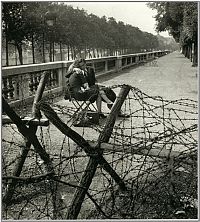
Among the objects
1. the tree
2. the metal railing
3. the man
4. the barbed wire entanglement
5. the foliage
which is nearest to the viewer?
the barbed wire entanglement

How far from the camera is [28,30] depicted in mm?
20562

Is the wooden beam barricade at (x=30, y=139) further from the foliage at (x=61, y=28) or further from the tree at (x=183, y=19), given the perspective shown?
the tree at (x=183, y=19)

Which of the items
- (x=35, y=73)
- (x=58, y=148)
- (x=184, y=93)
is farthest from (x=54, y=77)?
(x=58, y=148)

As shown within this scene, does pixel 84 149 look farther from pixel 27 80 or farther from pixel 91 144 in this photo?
pixel 27 80

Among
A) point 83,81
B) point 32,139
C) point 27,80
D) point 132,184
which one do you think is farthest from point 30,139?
point 27,80

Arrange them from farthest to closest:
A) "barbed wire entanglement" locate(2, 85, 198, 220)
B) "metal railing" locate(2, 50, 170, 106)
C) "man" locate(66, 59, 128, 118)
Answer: "metal railing" locate(2, 50, 170, 106)
"man" locate(66, 59, 128, 118)
"barbed wire entanglement" locate(2, 85, 198, 220)

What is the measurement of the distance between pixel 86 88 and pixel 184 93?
5.76 m

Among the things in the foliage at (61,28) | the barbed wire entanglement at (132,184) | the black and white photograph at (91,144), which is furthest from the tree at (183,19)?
the barbed wire entanglement at (132,184)

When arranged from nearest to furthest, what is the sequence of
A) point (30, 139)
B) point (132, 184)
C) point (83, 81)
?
point (132, 184) → point (30, 139) → point (83, 81)

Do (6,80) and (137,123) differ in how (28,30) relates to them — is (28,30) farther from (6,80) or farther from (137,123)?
(137,123)

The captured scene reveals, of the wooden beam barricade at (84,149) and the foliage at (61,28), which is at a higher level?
the foliage at (61,28)

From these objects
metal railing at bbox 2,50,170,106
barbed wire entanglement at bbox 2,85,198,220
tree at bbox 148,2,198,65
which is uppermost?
tree at bbox 148,2,198,65

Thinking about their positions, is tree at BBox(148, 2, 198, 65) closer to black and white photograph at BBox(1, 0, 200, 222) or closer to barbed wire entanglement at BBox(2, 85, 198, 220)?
black and white photograph at BBox(1, 0, 200, 222)

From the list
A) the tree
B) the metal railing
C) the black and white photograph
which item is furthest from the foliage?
the tree
